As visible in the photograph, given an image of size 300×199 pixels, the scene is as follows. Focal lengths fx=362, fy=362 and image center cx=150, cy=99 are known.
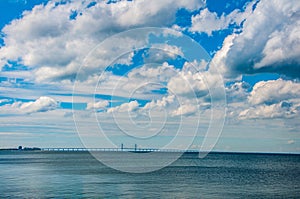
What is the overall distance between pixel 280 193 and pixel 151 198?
32.5m

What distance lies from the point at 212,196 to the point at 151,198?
13775mm

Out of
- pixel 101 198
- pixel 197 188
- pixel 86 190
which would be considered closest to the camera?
pixel 101 198

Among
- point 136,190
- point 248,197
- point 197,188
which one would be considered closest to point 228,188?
point 197,188

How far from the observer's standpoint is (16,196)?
236 feet

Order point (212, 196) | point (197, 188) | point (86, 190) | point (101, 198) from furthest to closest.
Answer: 1. point (197, 188)
2. point (86, 190)
3. point (212, 196)
4. point (101, 198)

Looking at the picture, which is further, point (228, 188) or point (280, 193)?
point (228, 188)

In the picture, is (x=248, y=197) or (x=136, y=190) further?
(x=136, y=190)

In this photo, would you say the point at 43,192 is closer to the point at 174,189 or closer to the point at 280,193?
the point at 174,189

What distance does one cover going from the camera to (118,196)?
73.1 m

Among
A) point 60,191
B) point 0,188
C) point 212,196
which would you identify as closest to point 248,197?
point 212,196

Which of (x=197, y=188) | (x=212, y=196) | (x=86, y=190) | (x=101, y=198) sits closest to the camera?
(x=101, y=198)

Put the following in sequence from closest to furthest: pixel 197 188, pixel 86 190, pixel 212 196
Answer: pixel 212 196
pixel 86 190
pixel 197 188

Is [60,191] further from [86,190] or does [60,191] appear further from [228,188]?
[228,188]

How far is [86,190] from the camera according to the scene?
81125 mm
